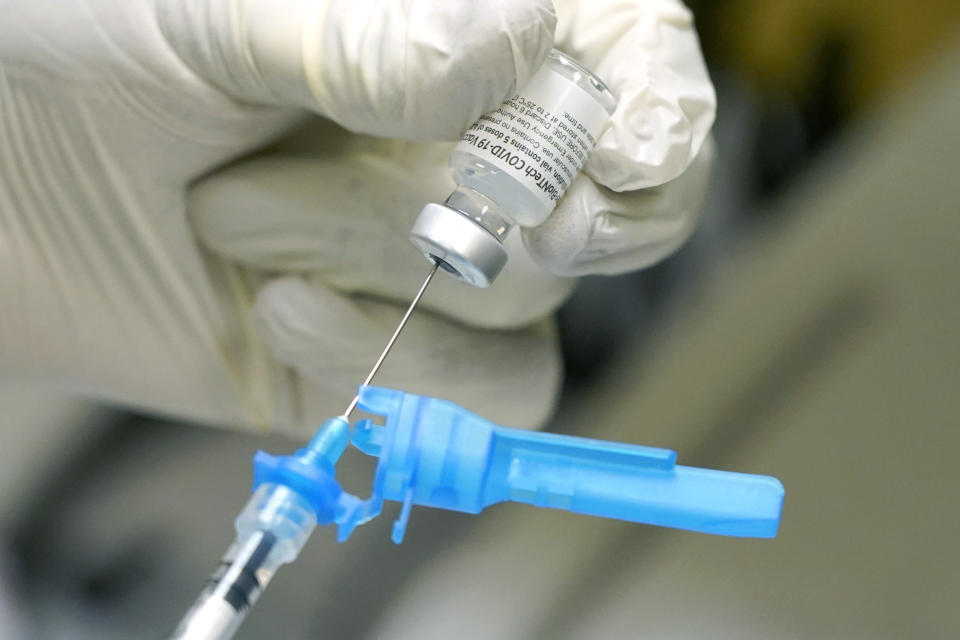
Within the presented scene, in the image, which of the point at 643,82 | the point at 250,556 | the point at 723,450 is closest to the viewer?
the point at 250,556

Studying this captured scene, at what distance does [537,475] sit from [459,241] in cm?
15

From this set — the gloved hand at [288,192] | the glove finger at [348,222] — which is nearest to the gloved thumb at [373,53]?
the gloved hand at [288,192]

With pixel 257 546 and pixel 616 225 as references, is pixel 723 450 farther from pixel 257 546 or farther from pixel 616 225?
pixel 257 546

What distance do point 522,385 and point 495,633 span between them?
1.17ft

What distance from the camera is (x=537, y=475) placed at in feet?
1.64

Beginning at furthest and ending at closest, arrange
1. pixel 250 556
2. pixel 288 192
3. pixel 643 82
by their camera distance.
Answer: pixel 288 192, pixel 643 82, pixel 250 556

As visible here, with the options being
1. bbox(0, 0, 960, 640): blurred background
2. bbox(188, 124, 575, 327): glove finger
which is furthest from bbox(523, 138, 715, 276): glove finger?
bbox(0, 0, 960, 640): blurred background

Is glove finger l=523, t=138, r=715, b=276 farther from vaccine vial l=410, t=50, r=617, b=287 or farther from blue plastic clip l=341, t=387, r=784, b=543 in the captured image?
blue plastic clip l=341, t=387, r=784, b=543

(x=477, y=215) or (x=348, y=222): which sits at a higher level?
(x=477, y=215)

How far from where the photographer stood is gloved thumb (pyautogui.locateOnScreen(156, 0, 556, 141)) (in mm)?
549

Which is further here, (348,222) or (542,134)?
(348,222)

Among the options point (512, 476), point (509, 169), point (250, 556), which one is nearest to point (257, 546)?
point (250, 556)

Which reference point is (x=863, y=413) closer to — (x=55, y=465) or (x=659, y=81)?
(x=659, y=81)

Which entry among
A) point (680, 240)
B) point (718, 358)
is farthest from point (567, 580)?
point (680, 240)
